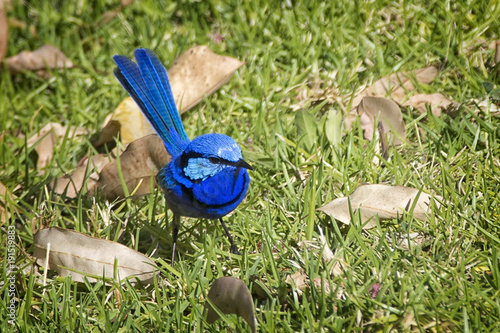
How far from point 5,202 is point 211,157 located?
1.63 m

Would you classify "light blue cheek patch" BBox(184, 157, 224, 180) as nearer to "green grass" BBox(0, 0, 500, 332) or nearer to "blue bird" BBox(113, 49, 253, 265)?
"blue bird" BBox(113, 49, 253, 265)

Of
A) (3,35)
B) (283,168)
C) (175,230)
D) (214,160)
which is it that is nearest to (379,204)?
A: (283,168)

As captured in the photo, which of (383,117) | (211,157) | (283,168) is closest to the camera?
(211,157)

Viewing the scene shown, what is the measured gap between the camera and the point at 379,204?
11.1 feet

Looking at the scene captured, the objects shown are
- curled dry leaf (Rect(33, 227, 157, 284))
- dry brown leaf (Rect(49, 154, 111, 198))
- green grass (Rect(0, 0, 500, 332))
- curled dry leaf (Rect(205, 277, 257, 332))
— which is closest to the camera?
curled dry leaf (Rect(205, 277, 257, 332))

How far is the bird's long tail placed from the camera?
391 cm

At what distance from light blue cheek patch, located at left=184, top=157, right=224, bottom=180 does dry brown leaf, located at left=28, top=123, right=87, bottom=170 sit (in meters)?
1.67

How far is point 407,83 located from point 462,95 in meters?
0.48

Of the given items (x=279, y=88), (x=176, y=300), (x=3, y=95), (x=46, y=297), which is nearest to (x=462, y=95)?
(x=279, y=88)

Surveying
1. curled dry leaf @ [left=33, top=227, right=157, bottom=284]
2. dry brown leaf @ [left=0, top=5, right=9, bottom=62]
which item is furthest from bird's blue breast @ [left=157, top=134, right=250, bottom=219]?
dry brown leaf @ [left=0, top=5, right=9, bottom=62]

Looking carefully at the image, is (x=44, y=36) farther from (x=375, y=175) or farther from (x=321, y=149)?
(x=375, y=175)

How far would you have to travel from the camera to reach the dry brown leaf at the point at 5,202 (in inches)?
153

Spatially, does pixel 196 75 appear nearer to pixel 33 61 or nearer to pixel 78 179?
pixel 78 179

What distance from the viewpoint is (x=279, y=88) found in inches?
191
